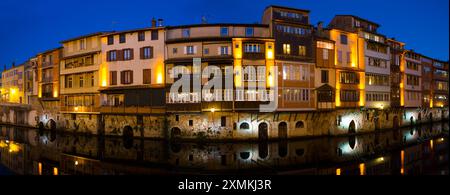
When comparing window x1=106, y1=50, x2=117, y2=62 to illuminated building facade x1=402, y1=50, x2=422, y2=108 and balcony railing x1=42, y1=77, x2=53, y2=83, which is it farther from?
illuminated building facade x1=402, y1=50, x2=422, y2=108

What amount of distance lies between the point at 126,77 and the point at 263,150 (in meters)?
22.3

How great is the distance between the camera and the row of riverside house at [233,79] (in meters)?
36.7

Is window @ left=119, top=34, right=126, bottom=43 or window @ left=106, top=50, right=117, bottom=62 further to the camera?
window @ left=106, top=50, right=117, bottom=62

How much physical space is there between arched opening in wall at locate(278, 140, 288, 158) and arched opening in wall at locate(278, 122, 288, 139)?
103 cm

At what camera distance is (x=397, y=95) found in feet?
179

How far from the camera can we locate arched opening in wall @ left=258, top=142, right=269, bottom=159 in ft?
96.5

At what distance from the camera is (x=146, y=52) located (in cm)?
3950

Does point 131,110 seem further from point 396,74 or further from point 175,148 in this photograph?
point 396,74

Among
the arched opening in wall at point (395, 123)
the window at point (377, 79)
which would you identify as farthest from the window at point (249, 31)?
the arched opening in wall at point (395, 123)

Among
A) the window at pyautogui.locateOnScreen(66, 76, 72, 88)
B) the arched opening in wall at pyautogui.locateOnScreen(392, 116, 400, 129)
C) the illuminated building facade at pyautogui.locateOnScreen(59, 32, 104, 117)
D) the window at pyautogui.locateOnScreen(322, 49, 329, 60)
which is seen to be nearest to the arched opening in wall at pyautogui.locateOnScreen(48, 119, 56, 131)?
the illuminated building facade at pyautogui.locateOnScreen(59, 32, 104, 117)

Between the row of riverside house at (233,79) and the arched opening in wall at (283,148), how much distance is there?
1.92 meters

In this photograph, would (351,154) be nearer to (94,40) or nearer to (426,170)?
(426,170)

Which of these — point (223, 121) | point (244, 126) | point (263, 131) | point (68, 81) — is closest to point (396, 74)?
point (263, 131)

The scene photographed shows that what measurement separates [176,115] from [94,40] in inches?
765
